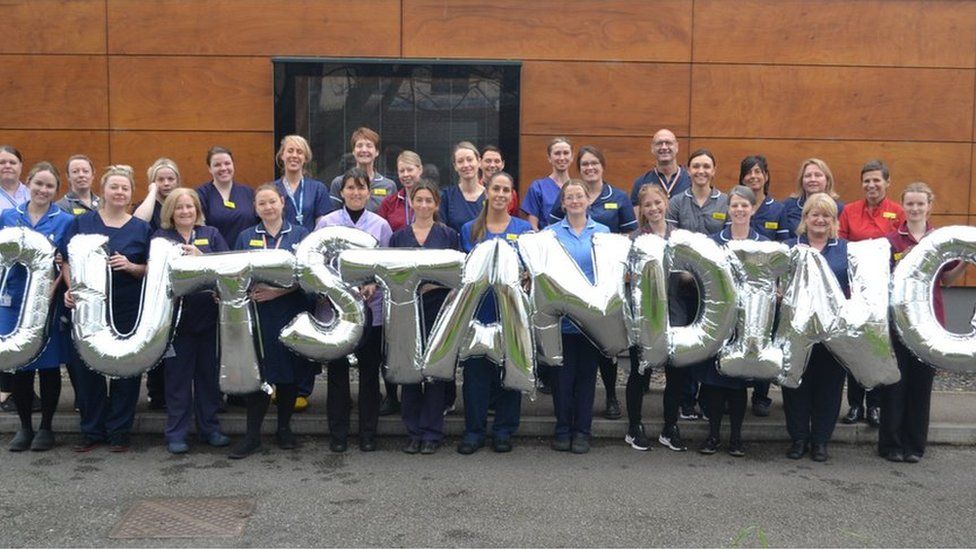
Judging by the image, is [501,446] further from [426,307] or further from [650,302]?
[650,302]

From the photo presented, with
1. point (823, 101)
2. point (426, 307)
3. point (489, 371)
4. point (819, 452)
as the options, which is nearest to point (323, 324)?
point (426, 307)

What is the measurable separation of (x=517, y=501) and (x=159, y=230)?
2831 millimetres

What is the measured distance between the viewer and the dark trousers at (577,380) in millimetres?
5859

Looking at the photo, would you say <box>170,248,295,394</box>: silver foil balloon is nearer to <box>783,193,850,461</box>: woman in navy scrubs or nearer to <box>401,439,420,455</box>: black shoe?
<box>401,439,420,455</box>: black shoe

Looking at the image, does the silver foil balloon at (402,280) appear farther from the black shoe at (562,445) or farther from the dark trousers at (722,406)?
the dark trousers at (722,406)

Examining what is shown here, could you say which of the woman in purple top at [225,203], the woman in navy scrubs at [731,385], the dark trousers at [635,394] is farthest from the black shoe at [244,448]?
the woman in navy scrubs at [731,385]

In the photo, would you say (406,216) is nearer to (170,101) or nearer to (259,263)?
(259,263)

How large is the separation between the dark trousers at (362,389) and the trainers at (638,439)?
1724 millimetres

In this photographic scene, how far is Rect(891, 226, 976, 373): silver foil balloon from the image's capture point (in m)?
5.52

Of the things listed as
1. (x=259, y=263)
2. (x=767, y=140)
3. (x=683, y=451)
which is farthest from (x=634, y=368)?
(x=767, y=140)

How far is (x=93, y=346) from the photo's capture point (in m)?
5.42

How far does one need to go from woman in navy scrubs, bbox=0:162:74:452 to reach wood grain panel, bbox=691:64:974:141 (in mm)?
6143

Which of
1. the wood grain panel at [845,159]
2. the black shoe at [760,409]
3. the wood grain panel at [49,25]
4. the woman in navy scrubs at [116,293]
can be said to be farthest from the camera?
the wood grain panel at [845,159]

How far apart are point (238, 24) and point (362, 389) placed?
15.9 feet
